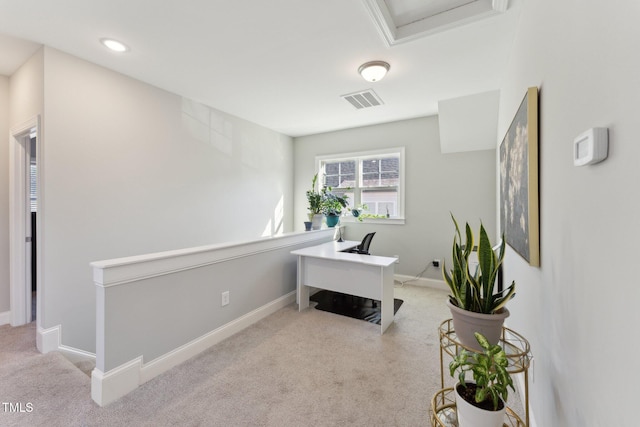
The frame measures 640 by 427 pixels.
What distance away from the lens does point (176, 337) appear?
2.11 meters

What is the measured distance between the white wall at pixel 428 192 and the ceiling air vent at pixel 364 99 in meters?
0.98

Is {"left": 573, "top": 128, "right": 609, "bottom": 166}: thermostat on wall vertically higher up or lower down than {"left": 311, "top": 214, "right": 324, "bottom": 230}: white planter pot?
higher up

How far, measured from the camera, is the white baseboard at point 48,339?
2283mm

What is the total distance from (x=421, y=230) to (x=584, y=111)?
354 centimetres

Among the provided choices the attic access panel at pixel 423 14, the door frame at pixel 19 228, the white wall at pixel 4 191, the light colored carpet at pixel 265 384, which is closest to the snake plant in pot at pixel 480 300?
the light colored carpet at pixel 265 384

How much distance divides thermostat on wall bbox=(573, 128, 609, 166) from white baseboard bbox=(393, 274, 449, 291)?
11.6 feet

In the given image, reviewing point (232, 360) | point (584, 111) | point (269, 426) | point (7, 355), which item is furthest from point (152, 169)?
point (584, 111)

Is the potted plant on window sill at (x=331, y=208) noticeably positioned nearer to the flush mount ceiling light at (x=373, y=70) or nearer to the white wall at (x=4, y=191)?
the flush mount ceiling light at (x=373, y=70)

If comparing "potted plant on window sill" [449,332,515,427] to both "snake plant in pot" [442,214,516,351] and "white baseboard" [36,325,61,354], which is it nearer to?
"snake plant in pot" [442,214,516,351]

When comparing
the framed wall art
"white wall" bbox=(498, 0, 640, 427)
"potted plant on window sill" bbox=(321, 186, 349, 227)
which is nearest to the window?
"potted plant on window sill" bbox=(321, 186, 349, 227)

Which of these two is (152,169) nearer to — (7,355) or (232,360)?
(7,355)

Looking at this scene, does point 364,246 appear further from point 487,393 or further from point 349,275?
point 487,393

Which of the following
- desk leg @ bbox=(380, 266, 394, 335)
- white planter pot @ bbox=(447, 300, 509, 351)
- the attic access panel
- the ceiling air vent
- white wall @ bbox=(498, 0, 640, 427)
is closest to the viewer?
white wall @ bbox=(498, 0, 640, 427)

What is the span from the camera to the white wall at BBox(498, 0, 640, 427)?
0.61m
